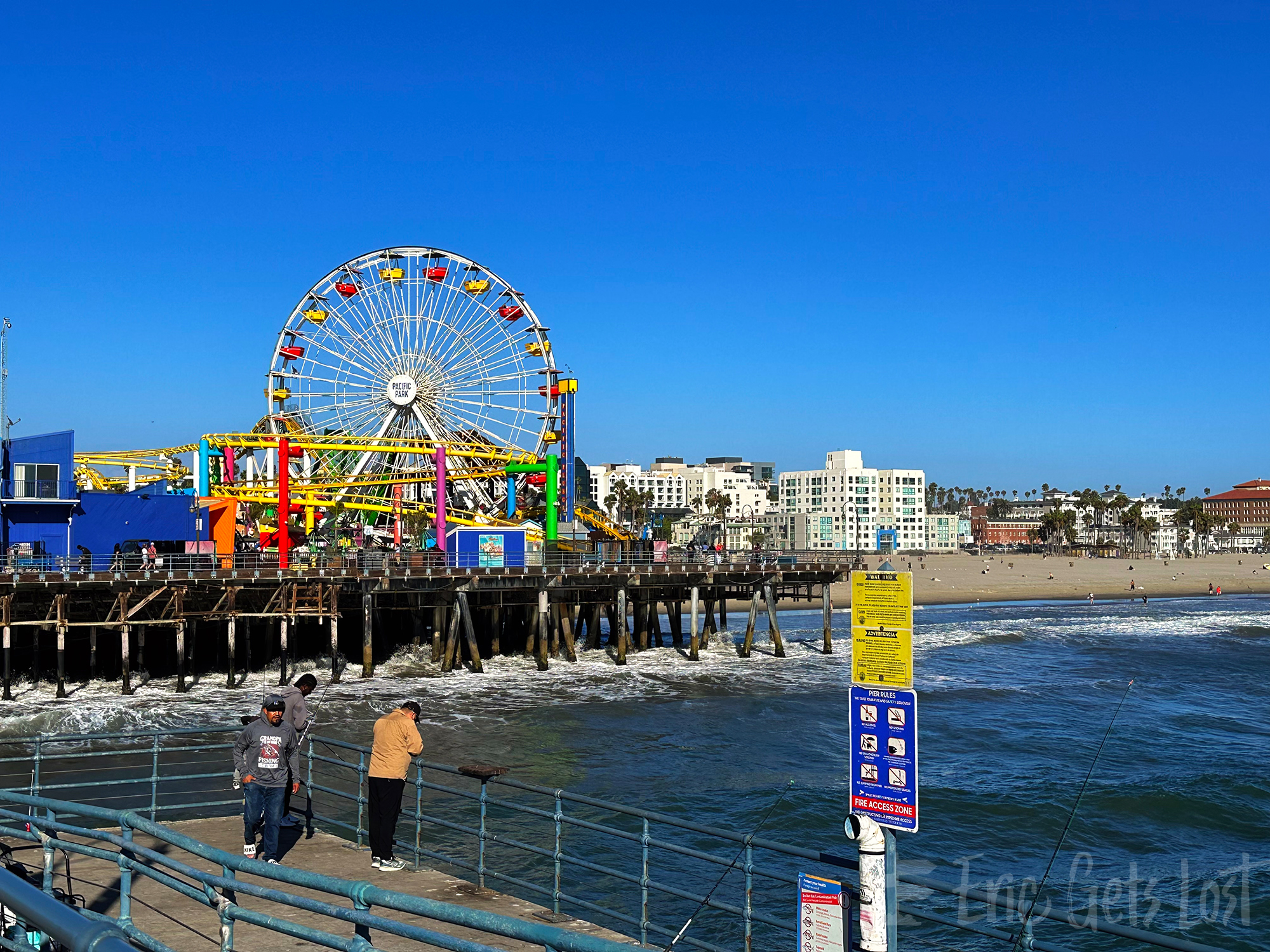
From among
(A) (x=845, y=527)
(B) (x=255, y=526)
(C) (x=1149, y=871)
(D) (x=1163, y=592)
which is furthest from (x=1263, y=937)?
(A) (x=845, y=527)

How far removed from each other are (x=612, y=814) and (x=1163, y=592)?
96314 mm

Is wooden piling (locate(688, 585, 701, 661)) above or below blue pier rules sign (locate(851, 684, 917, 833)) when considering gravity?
below

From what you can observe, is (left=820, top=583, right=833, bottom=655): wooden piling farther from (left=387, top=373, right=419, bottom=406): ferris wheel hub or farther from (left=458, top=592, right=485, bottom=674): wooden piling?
(left=387, top=373, right=419, bottom=406): ferris wheel hub

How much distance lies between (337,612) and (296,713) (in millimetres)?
27072

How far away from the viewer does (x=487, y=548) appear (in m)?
45.8

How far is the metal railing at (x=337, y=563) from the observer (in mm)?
35656

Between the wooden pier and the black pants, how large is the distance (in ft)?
83.4

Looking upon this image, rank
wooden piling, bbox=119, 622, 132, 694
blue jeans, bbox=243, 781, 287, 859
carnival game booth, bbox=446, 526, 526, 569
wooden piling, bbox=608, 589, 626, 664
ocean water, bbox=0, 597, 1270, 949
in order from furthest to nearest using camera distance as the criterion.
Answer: carnival game booth, bbox=446, 526, 526, 569 → wooden piling, bbox=608, 589, 626, 664 → wooden piling, bbox=119, 622, 132, 694 → ocean water, bbox=0, 597, 1270, 949 → blue jeans, bbox=243, 781, 287, 859

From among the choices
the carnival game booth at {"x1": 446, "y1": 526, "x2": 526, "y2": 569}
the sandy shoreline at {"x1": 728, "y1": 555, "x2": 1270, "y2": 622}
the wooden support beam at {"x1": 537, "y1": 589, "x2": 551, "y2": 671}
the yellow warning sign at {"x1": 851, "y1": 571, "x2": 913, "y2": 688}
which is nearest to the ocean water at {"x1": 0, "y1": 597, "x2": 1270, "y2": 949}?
the wooden support beam at {"x1": 537, "y1": 589, "x2": 551, "y2": 671}

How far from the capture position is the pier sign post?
5566 millimetres

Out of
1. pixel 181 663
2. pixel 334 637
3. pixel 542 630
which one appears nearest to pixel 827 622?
pixel 542 630

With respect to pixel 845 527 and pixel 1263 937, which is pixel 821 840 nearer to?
pixel 1263 937

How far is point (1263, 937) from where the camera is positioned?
45.0 ft

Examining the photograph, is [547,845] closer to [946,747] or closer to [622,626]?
[946,747]
